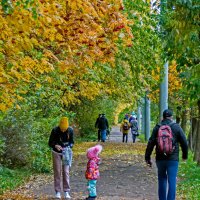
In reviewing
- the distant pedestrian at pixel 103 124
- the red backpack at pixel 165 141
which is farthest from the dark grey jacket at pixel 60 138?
the distant pedestrian at pixel 103 124

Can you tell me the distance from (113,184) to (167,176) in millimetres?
4508

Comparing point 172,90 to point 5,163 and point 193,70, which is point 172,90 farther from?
point 193,70

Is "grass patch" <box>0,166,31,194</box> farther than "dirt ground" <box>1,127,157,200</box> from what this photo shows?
Yes

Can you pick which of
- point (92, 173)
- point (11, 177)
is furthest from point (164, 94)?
point (92, 173)

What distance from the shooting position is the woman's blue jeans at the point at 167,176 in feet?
30.6

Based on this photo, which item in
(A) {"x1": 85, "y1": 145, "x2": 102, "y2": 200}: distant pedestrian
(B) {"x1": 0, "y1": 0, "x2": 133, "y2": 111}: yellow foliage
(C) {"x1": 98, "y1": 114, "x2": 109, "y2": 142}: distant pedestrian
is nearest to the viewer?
(B) {"x1": 0, "y1": 0, "x2": 133, "y2": 111}: yellow foliage

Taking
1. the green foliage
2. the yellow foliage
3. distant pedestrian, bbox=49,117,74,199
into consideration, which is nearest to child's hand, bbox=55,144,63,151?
distant pedestrian, bbox=49,117,74,199

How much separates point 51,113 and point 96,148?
29.4 ft

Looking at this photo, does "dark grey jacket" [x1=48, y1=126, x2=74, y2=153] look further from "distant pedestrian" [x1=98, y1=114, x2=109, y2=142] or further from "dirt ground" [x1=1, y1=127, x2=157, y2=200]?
"distant pedestrian" [x1=98, y1=114, x2=109, y2=142]

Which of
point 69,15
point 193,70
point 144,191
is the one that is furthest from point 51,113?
point 193,70

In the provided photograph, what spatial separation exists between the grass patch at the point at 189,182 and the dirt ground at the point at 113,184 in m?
0.62

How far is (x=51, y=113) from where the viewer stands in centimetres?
1959

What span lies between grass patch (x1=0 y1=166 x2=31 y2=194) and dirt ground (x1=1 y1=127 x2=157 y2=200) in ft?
0.98

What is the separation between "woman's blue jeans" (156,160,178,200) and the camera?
368 inches
